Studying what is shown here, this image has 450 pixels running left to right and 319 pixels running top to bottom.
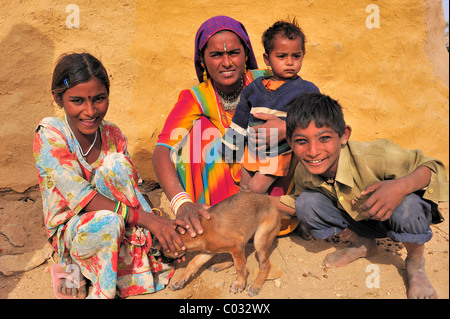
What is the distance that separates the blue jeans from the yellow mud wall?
1.84 m

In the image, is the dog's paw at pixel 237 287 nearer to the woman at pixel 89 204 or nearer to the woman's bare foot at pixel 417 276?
the woman at pixel 89 204

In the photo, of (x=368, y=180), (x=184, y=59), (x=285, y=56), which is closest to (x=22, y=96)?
(x=184, y=59)

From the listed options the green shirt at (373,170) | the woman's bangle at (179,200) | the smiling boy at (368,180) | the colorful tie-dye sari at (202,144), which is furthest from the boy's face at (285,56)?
the woman's bangle at (179,200)

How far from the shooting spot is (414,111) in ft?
16.1

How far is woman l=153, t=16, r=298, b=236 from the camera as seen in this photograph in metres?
3.60

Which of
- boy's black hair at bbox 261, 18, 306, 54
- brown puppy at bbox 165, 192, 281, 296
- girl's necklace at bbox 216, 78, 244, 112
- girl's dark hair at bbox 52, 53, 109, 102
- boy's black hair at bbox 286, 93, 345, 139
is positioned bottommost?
brown puppy at bbox 165, 192, 281, 296

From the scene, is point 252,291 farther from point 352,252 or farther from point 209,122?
point 209,122

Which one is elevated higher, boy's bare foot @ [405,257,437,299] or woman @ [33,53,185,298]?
woman @ [33,53,185,298]

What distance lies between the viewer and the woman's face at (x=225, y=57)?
3580 mm

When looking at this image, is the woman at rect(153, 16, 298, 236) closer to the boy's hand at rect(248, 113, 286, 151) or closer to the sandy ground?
the boy's hand at rect(248, 113, 286, 151)

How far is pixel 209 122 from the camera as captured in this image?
3932 millimetres

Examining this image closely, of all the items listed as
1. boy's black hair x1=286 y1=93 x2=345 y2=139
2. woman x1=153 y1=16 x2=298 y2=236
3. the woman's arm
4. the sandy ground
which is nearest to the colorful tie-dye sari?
woman x1=153 y1=16 x2=298 y2=236

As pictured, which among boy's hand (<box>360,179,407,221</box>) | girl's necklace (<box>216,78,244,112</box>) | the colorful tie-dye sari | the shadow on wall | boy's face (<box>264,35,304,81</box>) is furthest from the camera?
the shadow on wall
